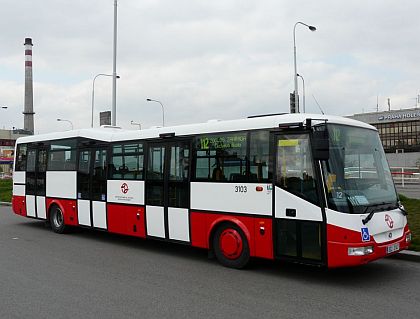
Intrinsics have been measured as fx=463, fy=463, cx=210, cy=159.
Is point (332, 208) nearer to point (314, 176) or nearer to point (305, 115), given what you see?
point (314, 176)

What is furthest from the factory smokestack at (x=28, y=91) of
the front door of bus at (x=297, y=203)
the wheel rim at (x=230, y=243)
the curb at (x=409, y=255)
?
the curb at (x=409, y=255)

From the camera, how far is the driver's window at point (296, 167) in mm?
7098

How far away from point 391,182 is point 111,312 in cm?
503

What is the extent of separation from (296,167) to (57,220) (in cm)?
799

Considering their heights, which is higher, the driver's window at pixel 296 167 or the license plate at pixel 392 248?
the driver's window at pixel 296 167

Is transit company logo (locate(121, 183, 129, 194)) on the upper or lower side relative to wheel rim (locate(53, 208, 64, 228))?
upper

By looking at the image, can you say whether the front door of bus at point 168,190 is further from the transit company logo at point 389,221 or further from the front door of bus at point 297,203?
the transit company logo at point 389,221

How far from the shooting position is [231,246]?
8117 millimetres

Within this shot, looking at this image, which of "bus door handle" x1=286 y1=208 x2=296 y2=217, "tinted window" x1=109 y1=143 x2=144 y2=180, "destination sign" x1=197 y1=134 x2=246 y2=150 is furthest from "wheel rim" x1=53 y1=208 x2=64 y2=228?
"bus door handle" x1=286 y1=208 x2=296 y2=217

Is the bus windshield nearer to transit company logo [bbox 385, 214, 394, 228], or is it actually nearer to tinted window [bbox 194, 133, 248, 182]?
transit company logo [bbox 385, 214, 394, 228]

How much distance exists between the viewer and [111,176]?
35.6ft

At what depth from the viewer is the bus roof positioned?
293 inches

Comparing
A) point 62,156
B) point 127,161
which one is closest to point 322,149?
point 127,161

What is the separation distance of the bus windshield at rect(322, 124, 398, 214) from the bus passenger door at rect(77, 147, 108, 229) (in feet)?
19.4
